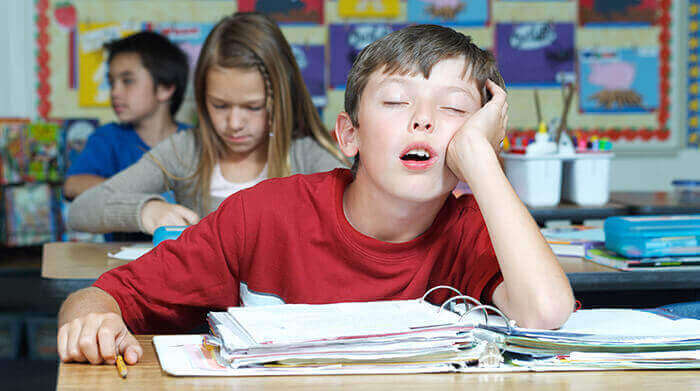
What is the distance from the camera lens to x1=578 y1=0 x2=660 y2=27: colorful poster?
358cm

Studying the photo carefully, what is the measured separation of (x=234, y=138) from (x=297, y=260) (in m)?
0.91

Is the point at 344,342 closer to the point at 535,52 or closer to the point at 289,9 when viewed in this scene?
the point at 289,9

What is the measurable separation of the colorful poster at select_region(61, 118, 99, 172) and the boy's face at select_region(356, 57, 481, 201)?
7.93 feet

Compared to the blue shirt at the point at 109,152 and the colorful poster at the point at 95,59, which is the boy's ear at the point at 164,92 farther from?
the colorful poster at the point at 95,59

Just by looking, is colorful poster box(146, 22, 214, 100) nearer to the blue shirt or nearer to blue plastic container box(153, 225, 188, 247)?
the blue shirt

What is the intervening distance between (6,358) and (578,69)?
2.90m

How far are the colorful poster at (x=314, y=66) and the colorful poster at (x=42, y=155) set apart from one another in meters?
1.15

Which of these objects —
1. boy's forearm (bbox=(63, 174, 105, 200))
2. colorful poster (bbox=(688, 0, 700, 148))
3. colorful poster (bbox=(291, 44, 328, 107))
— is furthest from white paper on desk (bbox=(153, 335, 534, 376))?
colorful poster (bbox=(688, 0, 700, 148))

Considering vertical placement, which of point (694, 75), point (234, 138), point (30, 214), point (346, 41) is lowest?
point (30, 214)

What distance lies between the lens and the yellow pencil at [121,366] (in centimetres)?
73

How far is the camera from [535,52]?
3.57 m

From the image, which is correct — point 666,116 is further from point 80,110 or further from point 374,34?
point 80,110

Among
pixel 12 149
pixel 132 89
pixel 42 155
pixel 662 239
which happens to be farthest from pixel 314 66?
pixel 662 239

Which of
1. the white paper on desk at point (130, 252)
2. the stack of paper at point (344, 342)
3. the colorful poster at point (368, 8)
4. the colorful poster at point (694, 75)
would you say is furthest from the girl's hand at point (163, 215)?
the colorful poster at point (694, 75)
